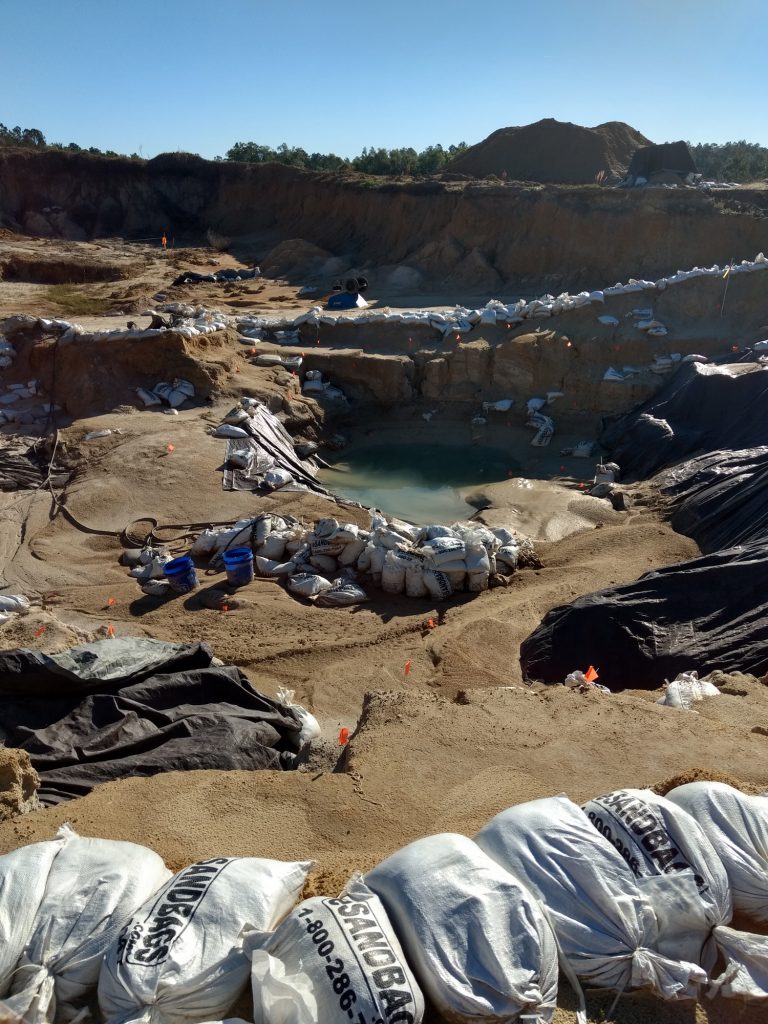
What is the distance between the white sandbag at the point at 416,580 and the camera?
28.9 feet

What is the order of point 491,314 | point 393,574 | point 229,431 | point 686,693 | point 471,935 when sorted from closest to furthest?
point 471,935 → point 686,693 → point 393,574 → point 229,431 → point 491,314

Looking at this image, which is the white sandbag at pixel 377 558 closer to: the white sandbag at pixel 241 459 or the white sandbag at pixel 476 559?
the white sandbag at pixel 476 559

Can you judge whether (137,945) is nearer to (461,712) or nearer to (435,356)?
(461,712)

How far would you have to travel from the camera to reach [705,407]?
11.8 metres

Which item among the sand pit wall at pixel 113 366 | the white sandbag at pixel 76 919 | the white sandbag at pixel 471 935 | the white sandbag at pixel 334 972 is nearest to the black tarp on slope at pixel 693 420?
the sand pit wall at pixel 113 366

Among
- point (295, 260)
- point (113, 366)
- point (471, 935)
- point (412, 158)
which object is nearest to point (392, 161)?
point (412, 158)

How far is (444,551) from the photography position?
8.78m

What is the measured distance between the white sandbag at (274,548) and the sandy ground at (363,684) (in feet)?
1.97

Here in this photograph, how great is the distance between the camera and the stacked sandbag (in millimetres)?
2600

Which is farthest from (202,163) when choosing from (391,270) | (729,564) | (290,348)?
(729,564)

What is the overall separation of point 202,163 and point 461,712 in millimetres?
33378

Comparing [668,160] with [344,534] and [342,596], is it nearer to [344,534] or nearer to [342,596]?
[344,534]

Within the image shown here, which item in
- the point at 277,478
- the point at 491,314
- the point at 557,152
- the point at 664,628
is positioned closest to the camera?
the point at 664,628

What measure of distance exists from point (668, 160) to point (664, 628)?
21616 mm
